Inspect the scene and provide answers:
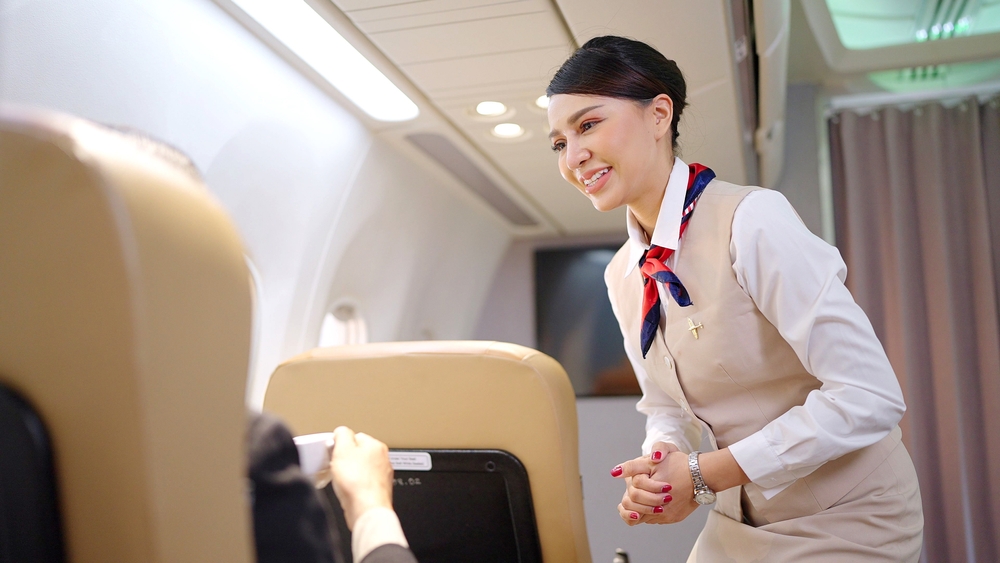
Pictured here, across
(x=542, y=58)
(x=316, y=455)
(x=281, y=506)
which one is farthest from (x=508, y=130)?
(x=281, y=506)

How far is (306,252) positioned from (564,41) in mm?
1518

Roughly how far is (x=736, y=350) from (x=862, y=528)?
42 centimetres

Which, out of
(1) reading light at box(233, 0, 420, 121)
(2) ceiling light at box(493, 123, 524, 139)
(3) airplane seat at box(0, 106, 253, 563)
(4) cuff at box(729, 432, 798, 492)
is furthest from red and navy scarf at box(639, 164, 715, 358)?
(2) ceiling light at box(493, 123, 524, 139)

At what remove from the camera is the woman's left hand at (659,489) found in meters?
1.56

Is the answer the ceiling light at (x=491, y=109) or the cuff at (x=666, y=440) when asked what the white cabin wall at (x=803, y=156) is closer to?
the ceiling light at (x=491, y=109)

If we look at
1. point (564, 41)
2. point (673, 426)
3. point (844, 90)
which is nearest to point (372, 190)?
point (564, 41)

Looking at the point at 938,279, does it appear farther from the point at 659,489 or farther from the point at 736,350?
the point at 659,489

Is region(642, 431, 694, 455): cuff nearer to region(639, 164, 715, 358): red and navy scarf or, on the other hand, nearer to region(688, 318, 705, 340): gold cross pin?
region(639, 164, 715, 358): red and navy scarf

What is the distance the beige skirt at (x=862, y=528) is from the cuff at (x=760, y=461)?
0.43ft

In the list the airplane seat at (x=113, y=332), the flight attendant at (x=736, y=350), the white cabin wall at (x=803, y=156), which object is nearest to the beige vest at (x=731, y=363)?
the flight attendant at (x=736, y=350)

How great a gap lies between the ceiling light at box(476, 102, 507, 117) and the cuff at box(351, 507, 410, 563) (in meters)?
2.53

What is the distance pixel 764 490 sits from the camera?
1.54m

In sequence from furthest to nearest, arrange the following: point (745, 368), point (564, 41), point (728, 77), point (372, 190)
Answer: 1. point (372, 190)
2. point (728, 77)
3. point (564, 41)
4. point (745, 368)

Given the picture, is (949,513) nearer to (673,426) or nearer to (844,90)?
(844,90)
